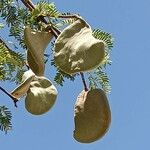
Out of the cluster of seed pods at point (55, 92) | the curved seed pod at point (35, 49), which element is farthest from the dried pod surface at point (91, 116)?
the curved seed pod at point (35, 49)

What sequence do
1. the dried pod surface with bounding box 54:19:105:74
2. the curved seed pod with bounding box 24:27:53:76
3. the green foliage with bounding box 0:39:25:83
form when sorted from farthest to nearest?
1. the green foliage with bounding box 0:39:25:83
2. the curved seed pod with bounding box 24:27:53:76
3. the dried pod surface with bounding box 54:19:105:74

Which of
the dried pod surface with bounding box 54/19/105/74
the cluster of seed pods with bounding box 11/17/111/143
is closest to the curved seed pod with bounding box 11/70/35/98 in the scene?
the cluster of seed pods with bounding box 11/17/111/143

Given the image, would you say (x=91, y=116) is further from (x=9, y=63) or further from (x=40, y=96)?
(x=9, y=63)

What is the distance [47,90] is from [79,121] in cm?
8

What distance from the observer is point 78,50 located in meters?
1.04

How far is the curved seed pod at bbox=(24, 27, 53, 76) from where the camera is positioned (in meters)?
1.13

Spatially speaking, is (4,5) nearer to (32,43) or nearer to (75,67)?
(32,43)

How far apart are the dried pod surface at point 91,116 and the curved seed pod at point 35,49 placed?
0.10 metres

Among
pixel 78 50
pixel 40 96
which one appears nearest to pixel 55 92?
pixel 40 96

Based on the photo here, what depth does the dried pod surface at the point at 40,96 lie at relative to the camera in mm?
1159

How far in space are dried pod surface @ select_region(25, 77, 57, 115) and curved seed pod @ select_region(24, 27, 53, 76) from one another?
4 centimetres

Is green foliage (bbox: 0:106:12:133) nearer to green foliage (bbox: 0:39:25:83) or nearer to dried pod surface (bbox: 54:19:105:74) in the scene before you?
green foliage (bbox: 0:39:25:83)

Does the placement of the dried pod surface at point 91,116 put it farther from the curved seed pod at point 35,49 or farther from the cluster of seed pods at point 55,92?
the curved seed pod at point 35,49

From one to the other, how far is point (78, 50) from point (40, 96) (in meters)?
0.17
